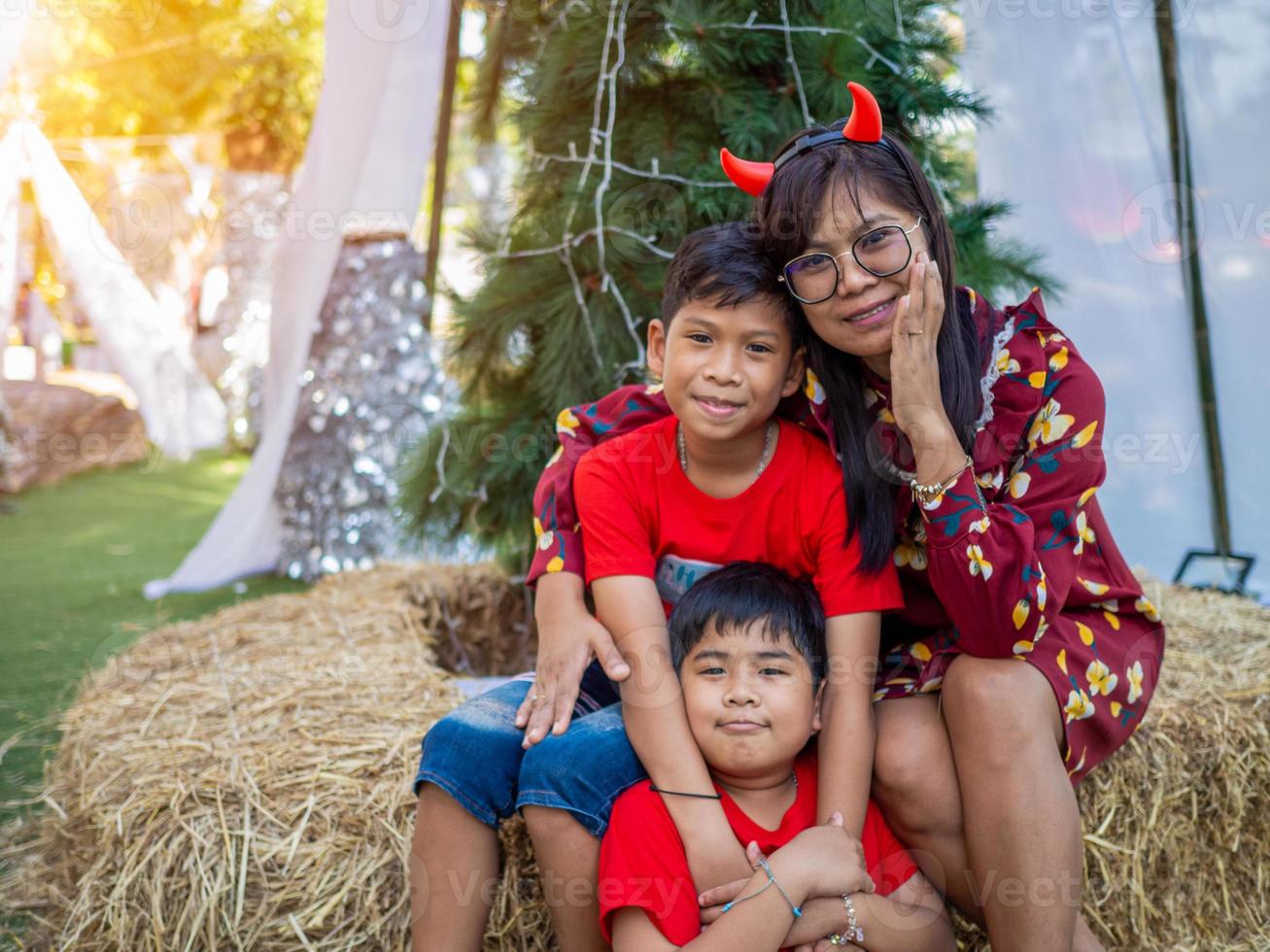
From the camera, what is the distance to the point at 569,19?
2.21 meters

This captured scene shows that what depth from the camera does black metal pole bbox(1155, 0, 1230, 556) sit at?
2.86m

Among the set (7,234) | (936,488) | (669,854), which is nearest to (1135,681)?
(936,488)

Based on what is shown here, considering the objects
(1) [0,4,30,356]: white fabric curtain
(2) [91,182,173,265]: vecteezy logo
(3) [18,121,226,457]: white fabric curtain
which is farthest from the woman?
(2) [91,182,173,265]: vecteezy logo

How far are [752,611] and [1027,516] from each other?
35cm

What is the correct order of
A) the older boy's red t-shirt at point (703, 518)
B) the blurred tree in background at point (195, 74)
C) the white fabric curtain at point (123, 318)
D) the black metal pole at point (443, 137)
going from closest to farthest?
the older boy's red t-shirt at point (703, 518) → the black metal pole at point (443, 137) → the white fabric curtain at point (123, 318) → the blurred tree in background at point (195, 74)

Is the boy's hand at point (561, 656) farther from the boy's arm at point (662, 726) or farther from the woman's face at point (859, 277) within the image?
the woman's face at point (859, 277)

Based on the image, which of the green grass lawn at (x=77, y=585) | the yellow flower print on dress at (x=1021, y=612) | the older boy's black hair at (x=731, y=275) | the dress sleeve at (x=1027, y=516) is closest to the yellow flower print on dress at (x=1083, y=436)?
the dress sleeve at (x=1027, y=516)

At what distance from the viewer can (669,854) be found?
125 centimetres

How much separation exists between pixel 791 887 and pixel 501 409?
1.43 meters

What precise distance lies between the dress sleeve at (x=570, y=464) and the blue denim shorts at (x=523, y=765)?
0.23m

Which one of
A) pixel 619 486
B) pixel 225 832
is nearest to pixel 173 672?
pixel 225 832

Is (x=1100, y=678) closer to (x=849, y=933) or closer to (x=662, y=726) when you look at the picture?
(x=849, y=933)

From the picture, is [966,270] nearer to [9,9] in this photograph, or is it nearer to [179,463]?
[9,9]

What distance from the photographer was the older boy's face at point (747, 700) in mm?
1315
